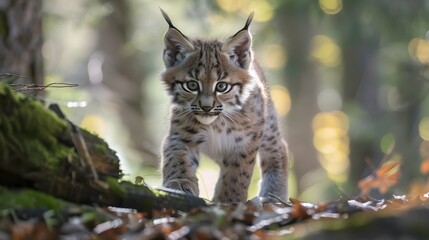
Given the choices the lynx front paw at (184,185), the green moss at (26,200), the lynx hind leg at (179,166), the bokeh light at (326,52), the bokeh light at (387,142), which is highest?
the bokeh light at (326,52)

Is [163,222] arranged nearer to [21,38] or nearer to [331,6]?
[21,38]

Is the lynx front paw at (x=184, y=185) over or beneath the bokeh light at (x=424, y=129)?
beneath

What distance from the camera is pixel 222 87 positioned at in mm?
8203

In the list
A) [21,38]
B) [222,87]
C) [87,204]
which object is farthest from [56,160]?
[21,38]

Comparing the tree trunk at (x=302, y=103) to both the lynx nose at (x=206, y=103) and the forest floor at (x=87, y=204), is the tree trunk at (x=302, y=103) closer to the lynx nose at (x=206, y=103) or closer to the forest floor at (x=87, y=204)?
the lynx nose at (x=206, y=103)

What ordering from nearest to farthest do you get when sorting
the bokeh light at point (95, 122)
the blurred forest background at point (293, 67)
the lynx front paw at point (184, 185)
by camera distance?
the lynx front paw at point (184, 185) → the blurred forest background at point (293, 67) → the bokeh light at point (95, 122)

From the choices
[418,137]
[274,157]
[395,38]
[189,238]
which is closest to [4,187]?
[189,238]

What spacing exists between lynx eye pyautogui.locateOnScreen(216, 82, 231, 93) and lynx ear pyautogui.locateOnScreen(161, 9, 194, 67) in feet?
1.53

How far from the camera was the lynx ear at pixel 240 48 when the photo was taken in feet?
27.6

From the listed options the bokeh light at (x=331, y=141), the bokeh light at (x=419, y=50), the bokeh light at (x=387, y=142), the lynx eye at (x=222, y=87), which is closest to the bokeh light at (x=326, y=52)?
the bokeh light at (x=331, y=141)

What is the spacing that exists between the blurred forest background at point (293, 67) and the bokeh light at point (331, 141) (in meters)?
0.05

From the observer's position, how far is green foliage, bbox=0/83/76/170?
5070mm

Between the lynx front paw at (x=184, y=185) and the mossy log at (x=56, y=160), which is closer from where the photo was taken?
the mossy log at (x=56, y=160)

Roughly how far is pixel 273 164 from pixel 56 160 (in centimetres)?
479
